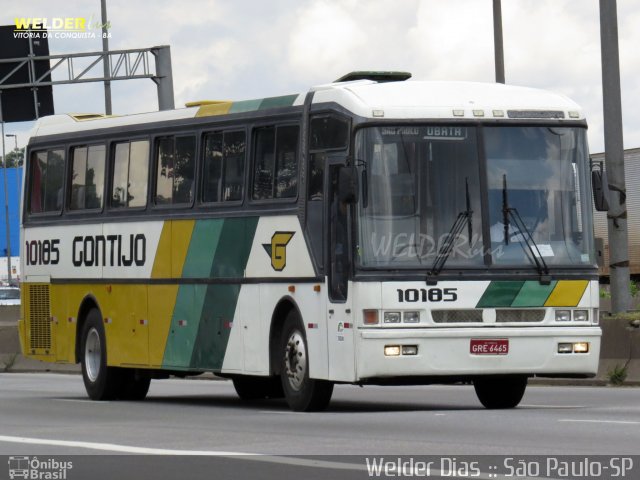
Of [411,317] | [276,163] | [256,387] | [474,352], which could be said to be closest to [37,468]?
[411,317]

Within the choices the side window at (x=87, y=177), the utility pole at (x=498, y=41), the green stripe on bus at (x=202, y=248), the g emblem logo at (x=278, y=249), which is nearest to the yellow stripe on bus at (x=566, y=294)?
the g emblem logo at (x=278, y=249)

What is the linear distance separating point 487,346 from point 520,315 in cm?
51

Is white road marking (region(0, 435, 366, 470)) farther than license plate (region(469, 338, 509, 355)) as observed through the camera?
No

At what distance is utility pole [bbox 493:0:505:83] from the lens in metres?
28.6

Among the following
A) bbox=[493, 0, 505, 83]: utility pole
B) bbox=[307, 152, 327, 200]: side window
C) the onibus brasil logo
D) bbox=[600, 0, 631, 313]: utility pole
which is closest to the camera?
the onibus brasil logo

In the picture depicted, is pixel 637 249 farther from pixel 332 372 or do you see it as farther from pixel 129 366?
pixel 332 372

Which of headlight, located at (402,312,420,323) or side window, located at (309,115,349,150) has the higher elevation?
side window, located at (309,115,349,150)

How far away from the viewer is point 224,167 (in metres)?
20.3

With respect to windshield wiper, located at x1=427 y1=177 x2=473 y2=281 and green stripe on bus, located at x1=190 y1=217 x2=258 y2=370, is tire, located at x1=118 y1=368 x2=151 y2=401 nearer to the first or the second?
green stripe on bus, located at x1=190 y1=217 x2=258 y2=370

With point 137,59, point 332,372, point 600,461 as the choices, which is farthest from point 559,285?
point 137,59

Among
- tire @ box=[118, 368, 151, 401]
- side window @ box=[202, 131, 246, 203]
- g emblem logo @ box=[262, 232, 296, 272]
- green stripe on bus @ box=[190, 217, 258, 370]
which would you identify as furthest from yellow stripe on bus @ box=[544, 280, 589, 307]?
tire @ box=[118, 368, 151, 401]

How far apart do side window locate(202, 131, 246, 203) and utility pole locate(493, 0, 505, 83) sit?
353 inches

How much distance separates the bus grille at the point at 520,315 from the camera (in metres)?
17.6

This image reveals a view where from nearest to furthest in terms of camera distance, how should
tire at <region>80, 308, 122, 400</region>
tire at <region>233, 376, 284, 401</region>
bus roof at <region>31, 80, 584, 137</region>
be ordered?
1. bus roof at <region>31, 80, 584, 137</region>
2. tire at <region>233, 376, 284, 401</region>
3. tire at <region>80, 308, 122, 400</region>
